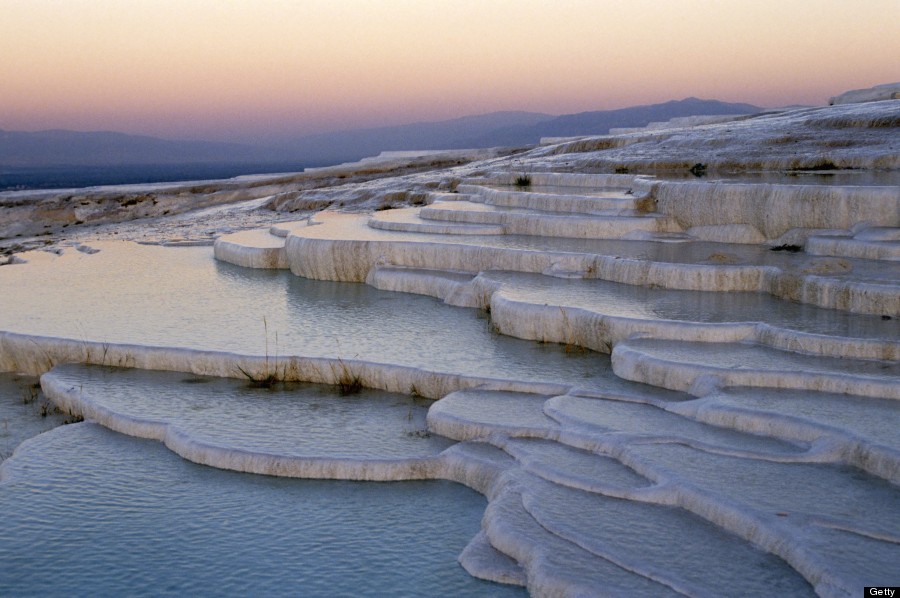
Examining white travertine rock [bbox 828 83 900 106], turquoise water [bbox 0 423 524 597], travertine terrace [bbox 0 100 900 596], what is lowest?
turquoise water [bbox 0 423 524 597]

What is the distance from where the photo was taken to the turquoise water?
4.36 metres

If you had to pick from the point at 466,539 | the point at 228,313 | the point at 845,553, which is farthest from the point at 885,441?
the point at 228,313

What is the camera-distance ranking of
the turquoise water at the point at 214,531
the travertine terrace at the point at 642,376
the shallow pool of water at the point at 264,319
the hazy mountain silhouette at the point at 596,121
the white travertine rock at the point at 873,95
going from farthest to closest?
the hazy mountain silhouette at the point at 596,121 → the white travertine rock at the point at 873,95 → the shallow pool of water at the point at 264,319 → the turquoise water at the point at 214,531 → the travertine terrace at the point at 642,376

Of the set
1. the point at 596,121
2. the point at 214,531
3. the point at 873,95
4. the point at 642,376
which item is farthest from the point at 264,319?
the point at 596,121

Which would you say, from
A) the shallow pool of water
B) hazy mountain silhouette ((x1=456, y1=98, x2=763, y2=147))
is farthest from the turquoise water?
hazy mountain silhouette ((x1=456, y1=98, x2=763, y2=147))

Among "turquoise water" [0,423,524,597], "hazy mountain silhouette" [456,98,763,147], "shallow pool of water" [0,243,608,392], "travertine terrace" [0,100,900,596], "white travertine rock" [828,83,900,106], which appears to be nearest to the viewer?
"travertine terrace" [0,100,900,596]

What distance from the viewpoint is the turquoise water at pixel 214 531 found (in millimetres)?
4359

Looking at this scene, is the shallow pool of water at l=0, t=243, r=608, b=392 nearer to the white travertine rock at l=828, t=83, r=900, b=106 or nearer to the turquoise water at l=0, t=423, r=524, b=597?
the turquoise water at l=0, t=423, r=524, b=597

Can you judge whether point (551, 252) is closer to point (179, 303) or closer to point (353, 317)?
point (353, 317)

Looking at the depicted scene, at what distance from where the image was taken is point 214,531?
489cm

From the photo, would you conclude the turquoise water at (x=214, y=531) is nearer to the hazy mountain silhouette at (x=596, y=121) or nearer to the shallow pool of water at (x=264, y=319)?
the shallow pool of water at (x=264, y=319)

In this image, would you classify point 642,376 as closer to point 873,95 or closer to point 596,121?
point 873,95

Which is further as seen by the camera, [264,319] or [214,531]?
[264,319]

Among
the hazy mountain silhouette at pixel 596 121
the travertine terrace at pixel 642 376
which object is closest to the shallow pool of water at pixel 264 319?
the travertine terrace at pixel 642 376
